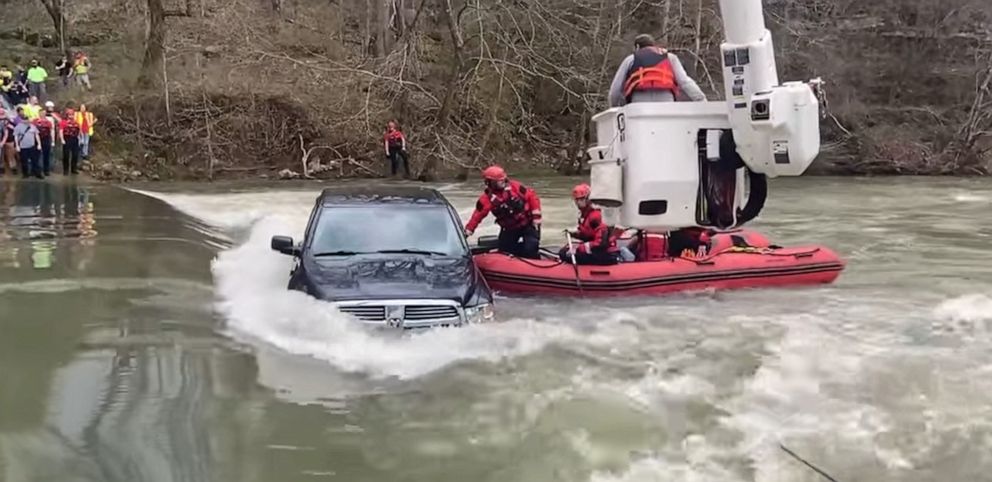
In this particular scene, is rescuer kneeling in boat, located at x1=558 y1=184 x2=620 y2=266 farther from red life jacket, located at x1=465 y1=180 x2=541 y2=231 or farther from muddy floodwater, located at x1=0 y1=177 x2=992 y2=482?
muddy floodwater, located at x1=0 y1=177 x2=992 y2=482

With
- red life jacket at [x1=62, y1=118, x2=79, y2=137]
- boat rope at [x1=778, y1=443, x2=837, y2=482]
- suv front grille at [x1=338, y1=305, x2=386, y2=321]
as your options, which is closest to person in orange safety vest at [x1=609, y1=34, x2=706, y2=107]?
suv front grille at [x1=338, y1=305, x2=386, y2=321]

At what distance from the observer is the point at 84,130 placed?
29094 mm

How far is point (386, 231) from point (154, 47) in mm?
24559

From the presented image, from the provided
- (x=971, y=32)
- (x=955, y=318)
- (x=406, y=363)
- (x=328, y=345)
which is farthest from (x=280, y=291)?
(x=971, y=32)

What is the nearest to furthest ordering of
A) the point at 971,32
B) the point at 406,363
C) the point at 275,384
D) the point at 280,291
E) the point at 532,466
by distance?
1. the point at 532,466
2. the point at 275,384
3. the point at 406,363
4. the point at 280,291
5. the point at 971,32

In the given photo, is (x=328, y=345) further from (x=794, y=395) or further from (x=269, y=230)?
(x=269, y=230)

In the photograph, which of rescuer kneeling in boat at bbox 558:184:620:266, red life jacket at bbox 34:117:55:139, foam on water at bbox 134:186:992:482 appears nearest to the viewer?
foam on water at bbox 134:186:992:482

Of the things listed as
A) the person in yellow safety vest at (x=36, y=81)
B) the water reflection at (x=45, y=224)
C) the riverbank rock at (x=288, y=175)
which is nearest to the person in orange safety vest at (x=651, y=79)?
the water reflection at (x=45, y=224)

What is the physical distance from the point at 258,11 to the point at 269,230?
24056 millimetres

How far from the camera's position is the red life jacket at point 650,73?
39.1 ft

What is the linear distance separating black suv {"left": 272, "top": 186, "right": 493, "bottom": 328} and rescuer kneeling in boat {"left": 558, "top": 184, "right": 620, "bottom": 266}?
213 cm

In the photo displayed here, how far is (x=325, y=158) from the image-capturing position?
33938 mm

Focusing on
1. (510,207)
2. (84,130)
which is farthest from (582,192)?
(84,130)

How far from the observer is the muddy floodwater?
653cm
